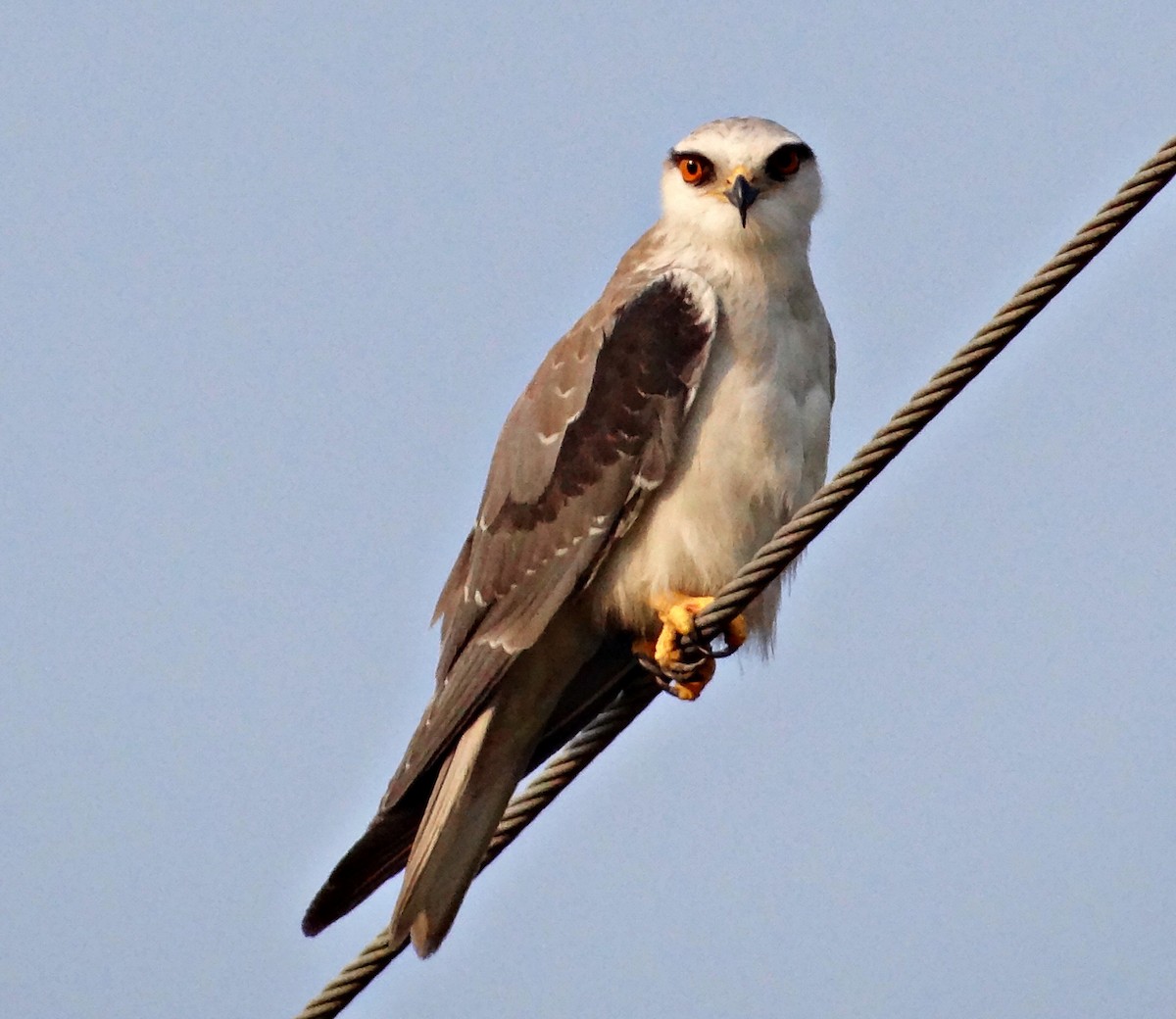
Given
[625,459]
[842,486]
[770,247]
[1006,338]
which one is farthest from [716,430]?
[1006,338]

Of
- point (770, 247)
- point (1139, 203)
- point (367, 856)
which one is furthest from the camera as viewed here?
point (770, 247)

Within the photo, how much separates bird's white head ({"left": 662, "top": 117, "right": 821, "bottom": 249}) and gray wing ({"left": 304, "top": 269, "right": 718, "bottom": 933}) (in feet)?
0.81

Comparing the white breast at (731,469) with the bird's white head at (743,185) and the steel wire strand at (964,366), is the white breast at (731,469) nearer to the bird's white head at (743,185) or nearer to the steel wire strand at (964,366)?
the bird's white head at (743,185)

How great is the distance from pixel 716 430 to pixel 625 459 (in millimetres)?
235

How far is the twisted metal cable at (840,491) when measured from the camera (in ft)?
10.8

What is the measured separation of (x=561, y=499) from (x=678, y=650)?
0.49 m

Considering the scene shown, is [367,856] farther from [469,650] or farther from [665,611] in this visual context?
[665,611]

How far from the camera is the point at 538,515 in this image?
4902 mm

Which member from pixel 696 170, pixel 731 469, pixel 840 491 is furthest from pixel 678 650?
pixel 696 170

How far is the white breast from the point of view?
469 cm

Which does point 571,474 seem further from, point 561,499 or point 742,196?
point 742,196

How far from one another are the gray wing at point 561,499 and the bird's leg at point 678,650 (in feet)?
0.67

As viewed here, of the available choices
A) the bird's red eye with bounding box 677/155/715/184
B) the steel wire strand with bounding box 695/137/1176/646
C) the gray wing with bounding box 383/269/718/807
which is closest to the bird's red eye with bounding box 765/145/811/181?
the bird's red eye with bounding box 677/155/715/184

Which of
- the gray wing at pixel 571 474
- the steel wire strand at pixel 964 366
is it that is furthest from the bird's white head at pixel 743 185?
the steel wire strand at pixel 964 366
